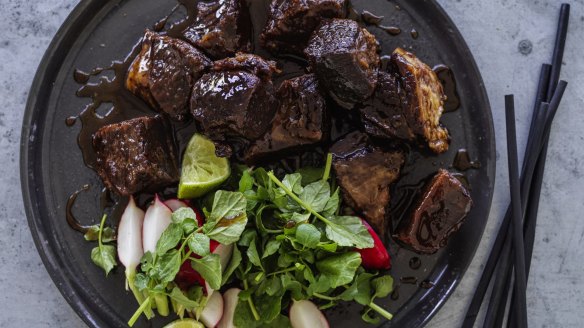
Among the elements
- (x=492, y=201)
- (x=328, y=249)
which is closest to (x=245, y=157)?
(x=328, y=249)

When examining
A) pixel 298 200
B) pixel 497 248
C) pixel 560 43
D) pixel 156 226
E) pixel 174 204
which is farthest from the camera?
pixel 560 43

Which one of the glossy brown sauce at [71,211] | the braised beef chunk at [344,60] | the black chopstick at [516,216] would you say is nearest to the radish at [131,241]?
the glossy brown sauce at [71,211]

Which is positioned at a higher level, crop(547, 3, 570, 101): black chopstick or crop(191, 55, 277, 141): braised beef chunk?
crop(547, 3, 570, 101): black chopstick

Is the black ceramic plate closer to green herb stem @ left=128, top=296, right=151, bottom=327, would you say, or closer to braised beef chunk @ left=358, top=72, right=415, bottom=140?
green herb stem @ left=128, top=296, right=151, bottom=327

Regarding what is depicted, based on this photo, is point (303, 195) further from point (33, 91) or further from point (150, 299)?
point (33, 91)

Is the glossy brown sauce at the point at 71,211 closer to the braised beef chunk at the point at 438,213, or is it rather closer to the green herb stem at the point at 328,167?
the green herb stem at the point at 328,167

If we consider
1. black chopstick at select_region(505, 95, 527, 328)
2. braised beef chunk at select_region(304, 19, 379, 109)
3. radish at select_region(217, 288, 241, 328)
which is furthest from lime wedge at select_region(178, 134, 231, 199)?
black chopstick at select_region(505, 95, 527, 328)

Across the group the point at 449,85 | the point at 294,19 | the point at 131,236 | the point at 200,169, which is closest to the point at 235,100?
the point at 200,169

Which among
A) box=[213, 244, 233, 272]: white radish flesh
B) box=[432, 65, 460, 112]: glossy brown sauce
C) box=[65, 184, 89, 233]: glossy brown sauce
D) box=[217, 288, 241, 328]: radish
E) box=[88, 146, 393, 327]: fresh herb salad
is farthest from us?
box=[432, 65, 460, 112]: glossy brown sauce

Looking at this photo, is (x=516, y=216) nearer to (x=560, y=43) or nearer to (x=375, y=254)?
(x=375, y=254)
